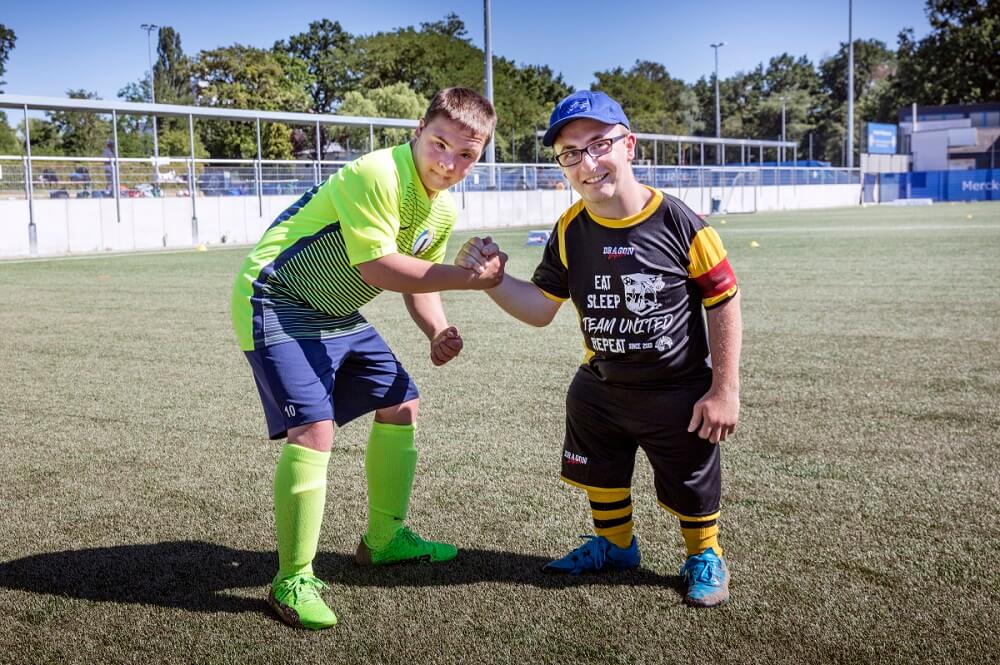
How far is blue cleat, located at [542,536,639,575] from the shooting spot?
3.62 m

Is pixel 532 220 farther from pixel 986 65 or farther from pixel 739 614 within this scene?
pixel 986 65

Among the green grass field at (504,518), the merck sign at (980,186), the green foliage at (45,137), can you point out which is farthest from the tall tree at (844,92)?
the green grass field at (504,518)

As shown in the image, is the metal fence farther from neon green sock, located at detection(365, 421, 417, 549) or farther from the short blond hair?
the short blond hair

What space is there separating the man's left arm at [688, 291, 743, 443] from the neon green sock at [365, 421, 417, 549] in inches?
44.6

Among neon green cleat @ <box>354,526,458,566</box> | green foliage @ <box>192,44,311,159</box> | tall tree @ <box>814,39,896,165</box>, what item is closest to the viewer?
neon green cleat @ <box>354,526,458,566</box>

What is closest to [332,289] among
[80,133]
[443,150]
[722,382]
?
[443,150]

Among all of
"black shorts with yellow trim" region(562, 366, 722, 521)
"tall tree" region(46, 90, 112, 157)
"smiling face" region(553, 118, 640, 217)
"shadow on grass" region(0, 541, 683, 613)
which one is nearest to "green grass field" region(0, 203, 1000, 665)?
"shadow on grass" region(0, 541, 683, 613)

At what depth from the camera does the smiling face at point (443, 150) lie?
330cm

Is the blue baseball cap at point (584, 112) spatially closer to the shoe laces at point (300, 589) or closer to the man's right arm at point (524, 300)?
the man's right arm at point (524, 300)

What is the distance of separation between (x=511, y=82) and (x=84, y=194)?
54.0m

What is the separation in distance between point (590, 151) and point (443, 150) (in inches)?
19.6

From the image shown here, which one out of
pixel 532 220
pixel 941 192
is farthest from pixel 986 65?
pixel 532 220

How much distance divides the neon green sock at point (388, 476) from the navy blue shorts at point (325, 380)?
143mm

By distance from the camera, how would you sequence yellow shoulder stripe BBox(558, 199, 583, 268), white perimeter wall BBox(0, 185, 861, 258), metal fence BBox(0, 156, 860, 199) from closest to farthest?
yellow shoulder stripe BBox(558, 199, 583, 268) < white perimeter wall BBox(0, 185, 861, 258) < metal fence BBox(0, 156, 860, 199)
